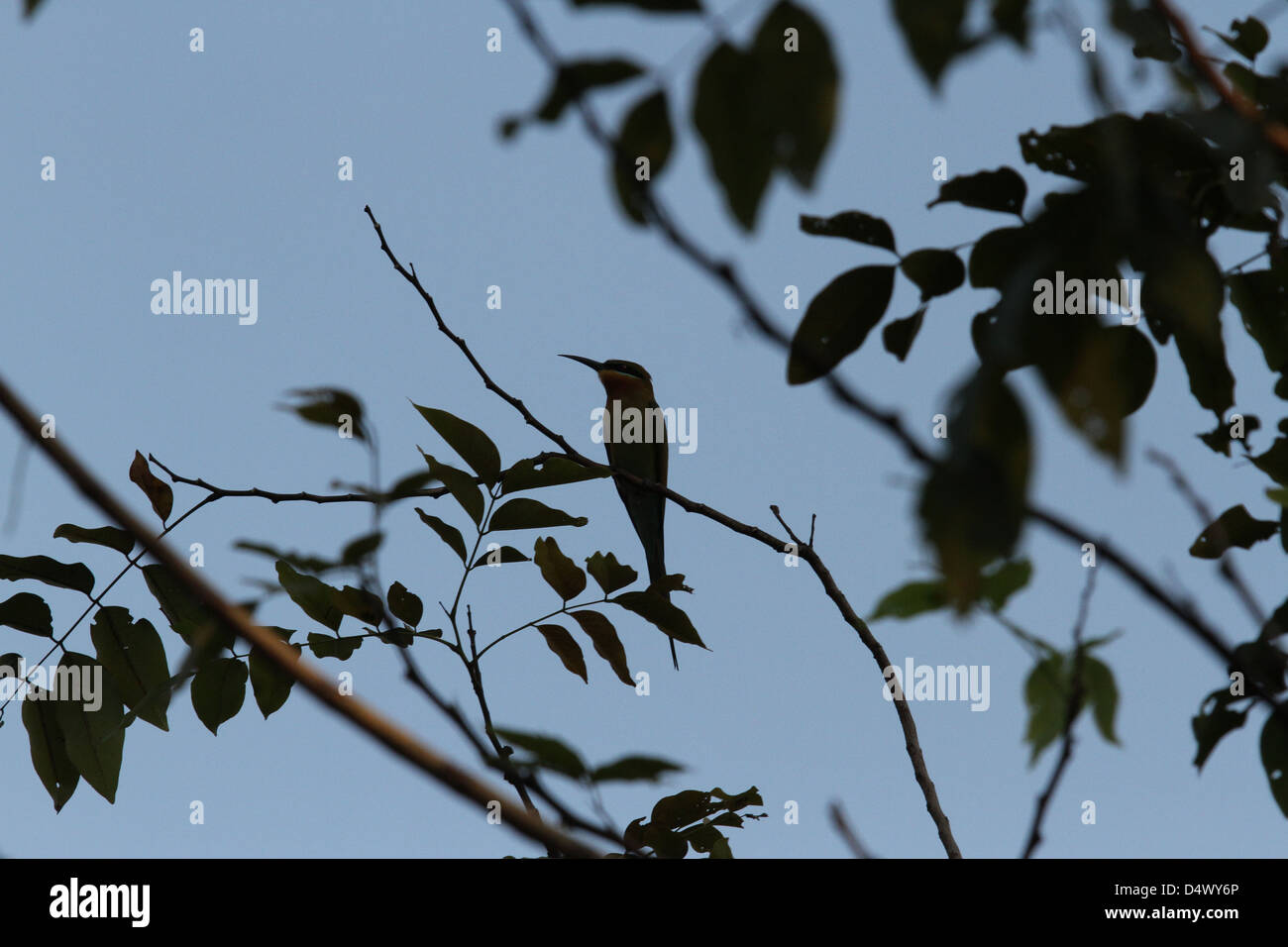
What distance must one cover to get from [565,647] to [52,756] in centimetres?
108

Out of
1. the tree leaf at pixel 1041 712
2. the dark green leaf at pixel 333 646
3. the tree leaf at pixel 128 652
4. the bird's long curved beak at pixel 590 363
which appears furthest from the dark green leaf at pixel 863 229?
the bird's long curved beak at pixel 590 363

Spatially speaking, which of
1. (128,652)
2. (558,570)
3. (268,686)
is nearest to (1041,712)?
(558,570)

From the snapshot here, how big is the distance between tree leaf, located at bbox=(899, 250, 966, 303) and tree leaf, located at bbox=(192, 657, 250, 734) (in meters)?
1.73

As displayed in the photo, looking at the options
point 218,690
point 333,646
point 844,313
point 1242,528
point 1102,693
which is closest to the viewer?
point 1102,693

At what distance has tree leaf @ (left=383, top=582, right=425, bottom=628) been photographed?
2.33 m

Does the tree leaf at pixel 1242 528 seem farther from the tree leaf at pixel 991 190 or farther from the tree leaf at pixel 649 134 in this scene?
the tree leaf at pixel 649 134

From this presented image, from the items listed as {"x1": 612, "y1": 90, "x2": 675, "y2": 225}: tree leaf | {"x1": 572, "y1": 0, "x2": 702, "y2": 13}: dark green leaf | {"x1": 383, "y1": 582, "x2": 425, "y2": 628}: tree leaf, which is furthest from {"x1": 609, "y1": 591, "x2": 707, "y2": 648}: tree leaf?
{"x1": 572, "y1": 0, "x2": 702, "y2": 13}: dark green leaf

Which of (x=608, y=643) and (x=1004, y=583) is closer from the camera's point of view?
(x=1004, y=583)

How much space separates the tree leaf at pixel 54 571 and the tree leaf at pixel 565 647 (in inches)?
40.0

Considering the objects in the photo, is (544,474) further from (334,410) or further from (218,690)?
(334,410)

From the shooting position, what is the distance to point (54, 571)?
8.01 ft
